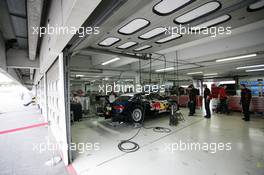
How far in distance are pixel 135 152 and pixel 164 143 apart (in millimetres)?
988

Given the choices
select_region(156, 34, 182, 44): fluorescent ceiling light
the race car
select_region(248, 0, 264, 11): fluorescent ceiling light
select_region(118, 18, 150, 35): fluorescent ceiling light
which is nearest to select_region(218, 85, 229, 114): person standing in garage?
the race car

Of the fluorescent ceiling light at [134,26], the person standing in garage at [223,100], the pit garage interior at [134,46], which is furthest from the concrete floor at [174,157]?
the person standing in garage at [223,100]

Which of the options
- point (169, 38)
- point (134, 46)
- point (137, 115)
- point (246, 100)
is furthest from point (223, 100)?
point (134, 46)

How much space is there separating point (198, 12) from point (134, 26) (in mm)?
1169

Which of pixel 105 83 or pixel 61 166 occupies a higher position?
pixel 105 83

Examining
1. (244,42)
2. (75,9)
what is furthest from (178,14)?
(244,42)

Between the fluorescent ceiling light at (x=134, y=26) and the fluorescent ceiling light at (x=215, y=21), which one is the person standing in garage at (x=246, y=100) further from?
the fluorescent ceiling light at (x=134, y=26)

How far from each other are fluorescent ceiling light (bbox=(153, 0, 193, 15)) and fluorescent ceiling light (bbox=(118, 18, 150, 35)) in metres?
0.33

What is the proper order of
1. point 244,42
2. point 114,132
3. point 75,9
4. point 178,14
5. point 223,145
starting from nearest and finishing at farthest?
point 75,9
point 178,14
point 223,145
point 244,42
point 114,132

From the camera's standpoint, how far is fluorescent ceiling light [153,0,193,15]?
72.6 inches

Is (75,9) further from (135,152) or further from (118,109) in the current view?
(118,109)

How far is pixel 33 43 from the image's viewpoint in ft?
10.4

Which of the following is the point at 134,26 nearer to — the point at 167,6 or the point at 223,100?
the point at 167,6

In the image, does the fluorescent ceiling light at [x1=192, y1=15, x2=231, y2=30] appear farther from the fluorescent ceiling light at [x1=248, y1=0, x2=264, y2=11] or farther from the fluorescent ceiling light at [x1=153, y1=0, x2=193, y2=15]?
the fluorescent ceiling light at [x1=153, y1=0, x2=193, y2=15]
